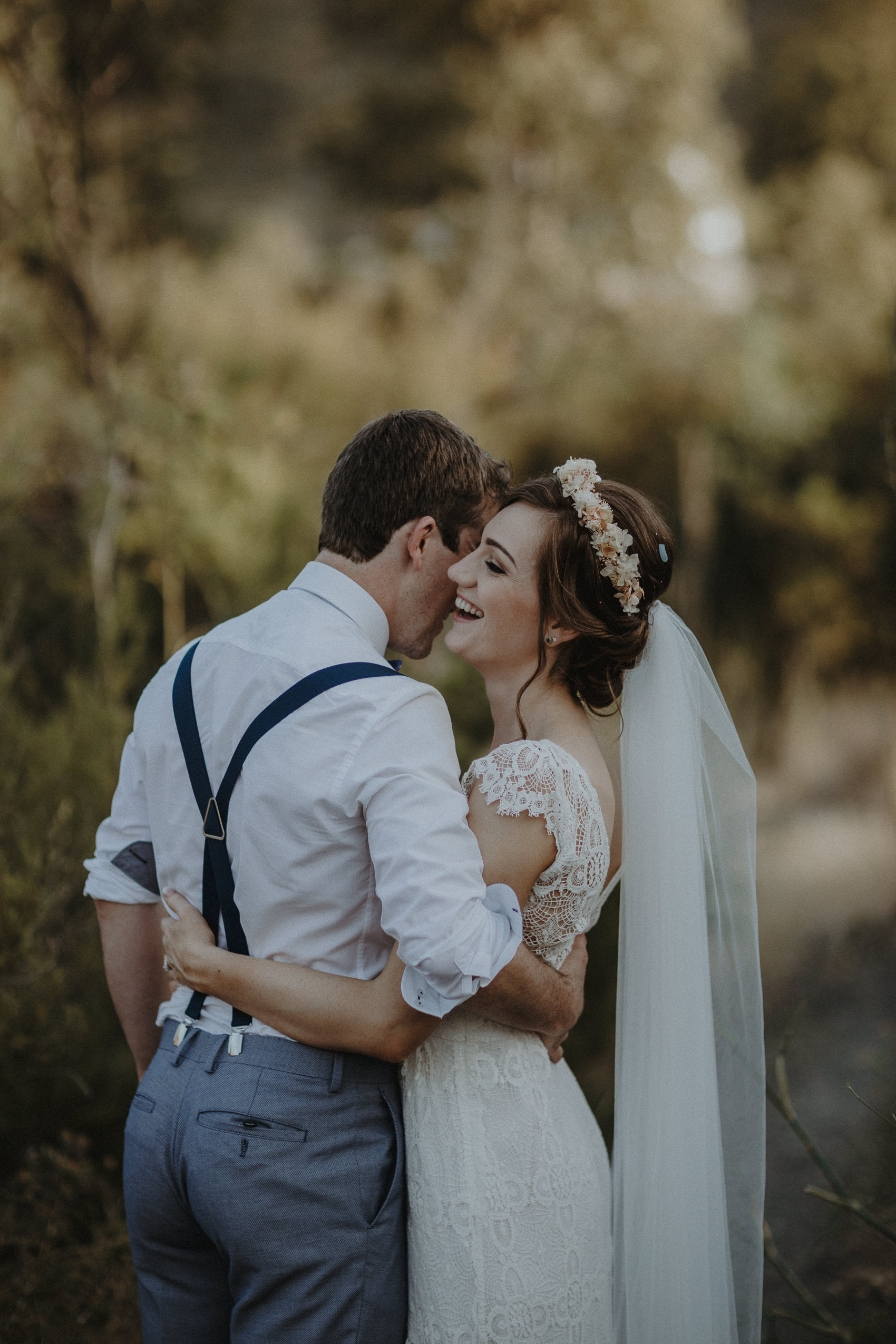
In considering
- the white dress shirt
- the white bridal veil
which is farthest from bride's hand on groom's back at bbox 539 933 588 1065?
the white dress shirt

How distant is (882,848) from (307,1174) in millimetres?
5708

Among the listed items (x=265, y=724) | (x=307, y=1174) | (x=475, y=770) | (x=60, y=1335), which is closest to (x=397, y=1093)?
(x=307, y=1174)

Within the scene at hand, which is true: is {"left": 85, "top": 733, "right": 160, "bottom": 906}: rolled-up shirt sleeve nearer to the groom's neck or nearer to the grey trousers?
the grey trousers

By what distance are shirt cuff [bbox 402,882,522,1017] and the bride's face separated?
1.83 feet

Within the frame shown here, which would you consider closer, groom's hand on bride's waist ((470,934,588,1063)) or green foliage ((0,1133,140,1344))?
groom's hand on bride's waist ((470,934,588,1063))

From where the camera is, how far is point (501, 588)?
1829mm

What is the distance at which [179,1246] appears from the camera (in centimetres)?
156

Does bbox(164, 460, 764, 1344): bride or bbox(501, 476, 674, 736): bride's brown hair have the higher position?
bbox(501, 476, 674, 736): bride's brown hair

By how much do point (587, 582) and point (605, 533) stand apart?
0.10 m

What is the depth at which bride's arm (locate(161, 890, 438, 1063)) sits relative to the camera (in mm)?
1417

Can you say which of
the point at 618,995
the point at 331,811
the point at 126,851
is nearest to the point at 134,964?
the point at 126,851

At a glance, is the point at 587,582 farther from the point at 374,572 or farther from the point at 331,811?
the point at 331,811

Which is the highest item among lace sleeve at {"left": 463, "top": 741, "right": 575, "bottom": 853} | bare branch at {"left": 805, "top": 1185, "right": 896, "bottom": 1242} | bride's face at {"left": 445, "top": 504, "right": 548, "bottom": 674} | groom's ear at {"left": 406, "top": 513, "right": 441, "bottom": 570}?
groom's ear at {"left": 406, "top": 513, "right": 441, "bottom": 570}

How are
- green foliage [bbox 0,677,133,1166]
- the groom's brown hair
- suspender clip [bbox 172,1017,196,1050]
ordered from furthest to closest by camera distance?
green foliage [bbox 0,677,133,1166]
the groom's brown hair
suspender clip [bbox 172,1017,196,1050]
